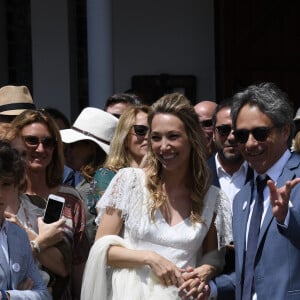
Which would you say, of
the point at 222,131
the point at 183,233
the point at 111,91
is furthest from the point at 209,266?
the point at 111,91

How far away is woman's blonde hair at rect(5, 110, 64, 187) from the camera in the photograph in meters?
4.68

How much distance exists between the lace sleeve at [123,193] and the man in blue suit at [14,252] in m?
0.50

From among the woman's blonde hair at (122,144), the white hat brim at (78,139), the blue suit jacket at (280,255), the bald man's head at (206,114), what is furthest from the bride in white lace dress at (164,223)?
the bald man's head at (206,114)

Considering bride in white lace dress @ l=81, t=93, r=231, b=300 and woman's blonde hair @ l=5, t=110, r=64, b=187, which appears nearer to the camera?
bride in white lace dress @ l=81, t=93, r=231, b=300

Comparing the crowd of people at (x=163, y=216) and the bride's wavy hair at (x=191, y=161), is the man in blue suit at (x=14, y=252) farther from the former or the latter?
the bride's wavy hair at (x=191, y=161)

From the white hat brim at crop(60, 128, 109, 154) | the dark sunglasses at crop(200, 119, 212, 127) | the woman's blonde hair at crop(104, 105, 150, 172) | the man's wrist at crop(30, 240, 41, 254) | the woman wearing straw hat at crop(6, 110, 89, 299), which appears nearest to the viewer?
the man's wrist at crop(30, 240, 41, 254)

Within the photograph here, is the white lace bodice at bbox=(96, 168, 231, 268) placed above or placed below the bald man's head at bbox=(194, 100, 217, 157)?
below

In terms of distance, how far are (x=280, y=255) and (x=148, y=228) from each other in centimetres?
73

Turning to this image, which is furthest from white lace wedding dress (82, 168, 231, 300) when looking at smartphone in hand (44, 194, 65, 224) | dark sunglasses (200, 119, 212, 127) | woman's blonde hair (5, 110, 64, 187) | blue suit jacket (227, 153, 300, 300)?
dark sunglasses (200, 119, 212, 127)

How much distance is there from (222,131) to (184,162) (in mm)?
1192

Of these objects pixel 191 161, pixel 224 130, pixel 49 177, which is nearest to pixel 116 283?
pixel 191 161

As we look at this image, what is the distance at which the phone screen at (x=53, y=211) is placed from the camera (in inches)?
170

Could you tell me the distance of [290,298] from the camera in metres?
3.66

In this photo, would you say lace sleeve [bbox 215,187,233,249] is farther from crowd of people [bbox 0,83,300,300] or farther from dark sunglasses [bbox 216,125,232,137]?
dark sunglasses [bbox 216,125,232,137]
